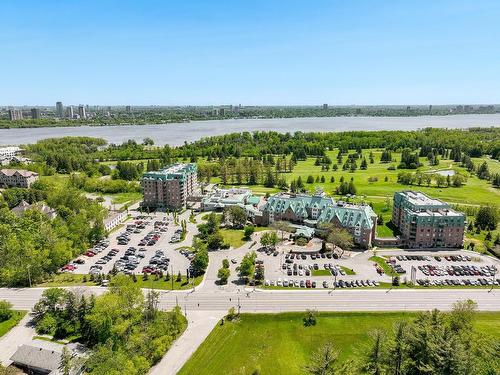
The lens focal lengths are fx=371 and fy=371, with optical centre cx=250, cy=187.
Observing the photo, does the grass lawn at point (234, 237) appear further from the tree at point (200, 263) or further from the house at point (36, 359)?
the house at point (36, 359)

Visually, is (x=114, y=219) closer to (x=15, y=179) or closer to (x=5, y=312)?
(x=5, y=312)

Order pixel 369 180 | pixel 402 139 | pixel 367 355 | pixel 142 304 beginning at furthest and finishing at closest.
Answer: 1. pixel 402 139
2. pixel 369 180
3. pixel 142 304
4. pixel 367 355

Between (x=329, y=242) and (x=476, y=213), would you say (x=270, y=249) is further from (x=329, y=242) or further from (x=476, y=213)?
(x=476, y=213)

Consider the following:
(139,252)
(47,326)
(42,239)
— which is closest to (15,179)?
(42,239)

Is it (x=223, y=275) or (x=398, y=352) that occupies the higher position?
(x=398, y=352)

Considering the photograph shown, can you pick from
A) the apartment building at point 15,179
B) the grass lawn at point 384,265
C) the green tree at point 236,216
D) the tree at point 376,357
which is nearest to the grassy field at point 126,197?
the apartment building at point 15,179

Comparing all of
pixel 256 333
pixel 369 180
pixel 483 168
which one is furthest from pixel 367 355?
pixel 483 168
